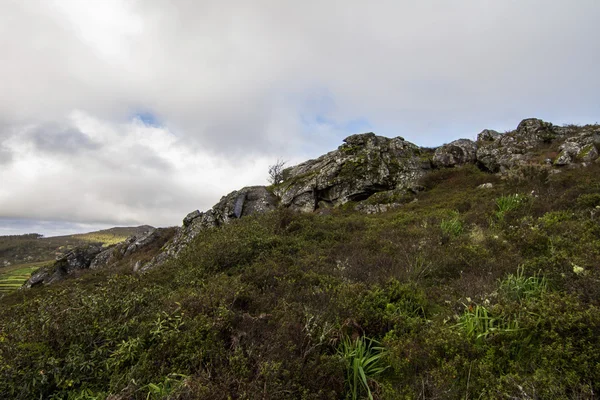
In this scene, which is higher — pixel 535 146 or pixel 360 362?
pixel 535 146

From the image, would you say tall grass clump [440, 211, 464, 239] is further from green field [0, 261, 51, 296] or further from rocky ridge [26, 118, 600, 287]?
green field [0, 261, 51, 296]

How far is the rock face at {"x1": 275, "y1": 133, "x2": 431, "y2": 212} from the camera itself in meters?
20.5

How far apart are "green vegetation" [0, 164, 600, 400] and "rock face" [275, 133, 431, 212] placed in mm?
13811

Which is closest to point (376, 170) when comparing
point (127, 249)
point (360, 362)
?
point (360, 362)

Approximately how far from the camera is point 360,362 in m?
3.47

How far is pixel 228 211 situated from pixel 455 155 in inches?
727

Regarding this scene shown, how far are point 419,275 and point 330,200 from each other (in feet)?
48.1

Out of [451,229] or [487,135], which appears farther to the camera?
[487,135]

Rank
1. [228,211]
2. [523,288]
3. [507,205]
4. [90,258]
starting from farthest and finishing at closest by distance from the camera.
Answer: [90,258] → [228,211] → [507,205] → [523,288]

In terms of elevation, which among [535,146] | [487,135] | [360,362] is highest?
[487,135]

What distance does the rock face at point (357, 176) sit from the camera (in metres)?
20.5

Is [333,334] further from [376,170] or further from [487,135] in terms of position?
[487,135]

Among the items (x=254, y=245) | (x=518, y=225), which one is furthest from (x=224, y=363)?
(x=518, y=225)

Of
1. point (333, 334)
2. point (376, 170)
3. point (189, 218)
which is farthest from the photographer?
point (189, 218)
